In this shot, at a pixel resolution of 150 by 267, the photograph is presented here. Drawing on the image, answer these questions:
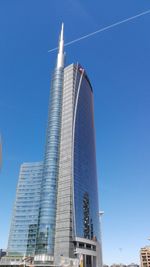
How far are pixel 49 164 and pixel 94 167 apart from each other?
38.7 metres

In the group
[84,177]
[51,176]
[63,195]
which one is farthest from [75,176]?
[51,176]

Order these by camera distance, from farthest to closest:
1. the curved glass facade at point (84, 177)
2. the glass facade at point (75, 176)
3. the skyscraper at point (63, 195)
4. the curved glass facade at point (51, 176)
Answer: the curved glass facade at point (84, 177) → the glass facade at point (75, 176) → the curved glass facade at point (51, 176) → the skyscraper at point (63, 195)

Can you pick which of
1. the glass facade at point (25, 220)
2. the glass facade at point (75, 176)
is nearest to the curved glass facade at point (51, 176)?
the glass facade at point (75, 176)

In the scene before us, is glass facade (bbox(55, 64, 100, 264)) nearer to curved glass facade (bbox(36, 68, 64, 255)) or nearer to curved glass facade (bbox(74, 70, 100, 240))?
curved glass facade (bbox(74, 70, 100, 240))

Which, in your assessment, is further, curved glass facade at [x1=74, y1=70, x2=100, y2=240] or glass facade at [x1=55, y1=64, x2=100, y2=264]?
curved glass facade at [x1=74, y1=70, x2=100, y2=240]

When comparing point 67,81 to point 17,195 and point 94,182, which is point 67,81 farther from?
point 17,195

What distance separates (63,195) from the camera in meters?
154

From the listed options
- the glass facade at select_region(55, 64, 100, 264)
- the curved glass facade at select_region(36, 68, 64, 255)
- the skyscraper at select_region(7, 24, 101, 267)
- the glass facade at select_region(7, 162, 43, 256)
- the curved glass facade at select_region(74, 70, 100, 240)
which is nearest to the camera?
the skyscraper at select_region(7, 24, 101, 267)

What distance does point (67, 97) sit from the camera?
18938 centimetres

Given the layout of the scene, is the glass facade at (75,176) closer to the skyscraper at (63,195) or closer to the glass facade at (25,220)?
the skyscraper at (63,195)

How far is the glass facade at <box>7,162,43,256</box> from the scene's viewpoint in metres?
171

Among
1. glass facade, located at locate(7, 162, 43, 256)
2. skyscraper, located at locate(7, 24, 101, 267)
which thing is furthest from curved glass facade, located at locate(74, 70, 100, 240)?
glass facade, located at locate(7, 162, 43, 256)

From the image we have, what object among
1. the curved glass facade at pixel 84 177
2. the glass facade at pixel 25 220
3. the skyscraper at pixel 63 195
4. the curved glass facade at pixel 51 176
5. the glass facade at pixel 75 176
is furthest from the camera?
the glass facade at pixel 25 220

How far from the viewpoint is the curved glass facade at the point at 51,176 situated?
143750 millimetres
